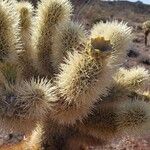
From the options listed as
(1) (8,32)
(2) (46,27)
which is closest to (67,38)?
(2) (46,27)

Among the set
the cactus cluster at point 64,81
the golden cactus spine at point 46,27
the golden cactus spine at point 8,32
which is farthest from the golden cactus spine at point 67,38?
the golden cactus spine at point 8,32

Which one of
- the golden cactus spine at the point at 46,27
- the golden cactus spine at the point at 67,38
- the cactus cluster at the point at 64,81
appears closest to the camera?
the cactus cluster at the point at 64,81

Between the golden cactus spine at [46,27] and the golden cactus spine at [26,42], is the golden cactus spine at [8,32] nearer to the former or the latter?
the golden cactus spine at [46,27]

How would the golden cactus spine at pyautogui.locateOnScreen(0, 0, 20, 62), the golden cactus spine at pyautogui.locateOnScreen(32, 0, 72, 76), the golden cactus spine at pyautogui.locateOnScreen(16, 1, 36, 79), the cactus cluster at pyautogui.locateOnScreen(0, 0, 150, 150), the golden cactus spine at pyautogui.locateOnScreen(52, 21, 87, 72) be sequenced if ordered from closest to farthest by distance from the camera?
the cactus cluster at pyautogui.locateOnScreen(0, 0, 150, 150) → the golden cactus spine at pyautogui.locateOnScreen(0, 0, 20, 62) → the golden cactus spine at pyautogui.locateOnScreen(52, 21, 87, 72) → the golden cactus spine at pyautogui.locateOnScreen(32, 0, 72, 76) → the golden cactus spine at pyautogui.locateOnScreen(16, 1, 36, 79)

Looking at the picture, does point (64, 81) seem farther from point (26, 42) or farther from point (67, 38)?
point (26, 42)

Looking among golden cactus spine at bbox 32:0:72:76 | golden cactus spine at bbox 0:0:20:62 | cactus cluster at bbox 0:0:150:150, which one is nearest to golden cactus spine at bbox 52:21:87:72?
cactus cluster at bbox 0:0:150:150

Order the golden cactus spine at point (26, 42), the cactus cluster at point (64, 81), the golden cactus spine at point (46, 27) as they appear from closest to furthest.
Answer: the cactus cluster at point (64, 81) < the golden cactus spine at point (46, 27) < the golden cactus spine at point (26, 42)

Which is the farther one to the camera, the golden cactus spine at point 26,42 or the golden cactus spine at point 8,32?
the golden cactus spine at point 26,42

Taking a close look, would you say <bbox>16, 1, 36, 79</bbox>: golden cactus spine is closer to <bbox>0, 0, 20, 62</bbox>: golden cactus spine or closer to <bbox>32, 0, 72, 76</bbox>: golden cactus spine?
<bbox>32, 0, 72, 76</bbox>: golden cactus spine

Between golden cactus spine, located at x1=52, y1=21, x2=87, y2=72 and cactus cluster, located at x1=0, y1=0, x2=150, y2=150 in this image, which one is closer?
cactus cluster, located at x1=0, y1=0, x2=150, y2=150
